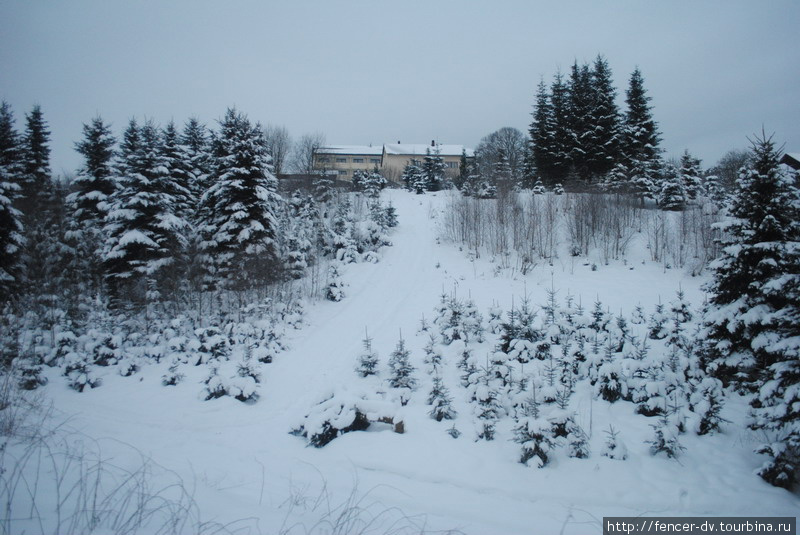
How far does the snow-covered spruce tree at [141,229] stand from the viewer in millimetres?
11906

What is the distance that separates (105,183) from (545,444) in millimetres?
22972

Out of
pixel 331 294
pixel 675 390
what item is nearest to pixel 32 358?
pixel 331 294

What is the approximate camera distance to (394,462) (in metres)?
4.68

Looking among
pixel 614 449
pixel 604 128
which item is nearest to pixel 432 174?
pixel 604 128

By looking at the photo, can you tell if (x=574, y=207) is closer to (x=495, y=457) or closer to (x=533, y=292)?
(x=533, y=292)

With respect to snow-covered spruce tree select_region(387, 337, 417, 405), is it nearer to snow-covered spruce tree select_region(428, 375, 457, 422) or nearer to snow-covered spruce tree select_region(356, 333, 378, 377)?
snow-covered spruce tree select_region(356, 333, 378, 377)

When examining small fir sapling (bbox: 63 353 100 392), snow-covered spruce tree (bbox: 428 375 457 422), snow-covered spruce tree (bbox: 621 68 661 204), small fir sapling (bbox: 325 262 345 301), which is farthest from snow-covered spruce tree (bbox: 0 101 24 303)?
snow-covered spruce tree (bbox: 621 68 661 204)

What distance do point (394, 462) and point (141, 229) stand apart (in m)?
13.1

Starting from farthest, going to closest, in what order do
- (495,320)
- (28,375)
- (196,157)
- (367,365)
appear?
(196,157), (495,320), (367,365), (28,375)

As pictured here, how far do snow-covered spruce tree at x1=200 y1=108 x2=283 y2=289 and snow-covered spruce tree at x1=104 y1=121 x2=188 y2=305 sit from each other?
4.52ft

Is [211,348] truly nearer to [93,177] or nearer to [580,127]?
[93,177]

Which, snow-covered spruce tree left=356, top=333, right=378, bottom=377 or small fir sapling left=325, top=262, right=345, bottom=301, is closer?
snow-covered spruce tree left=356, top=333, right=378, bottom=377

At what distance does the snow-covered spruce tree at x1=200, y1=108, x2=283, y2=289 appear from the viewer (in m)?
12.5

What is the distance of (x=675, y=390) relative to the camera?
5.65m
